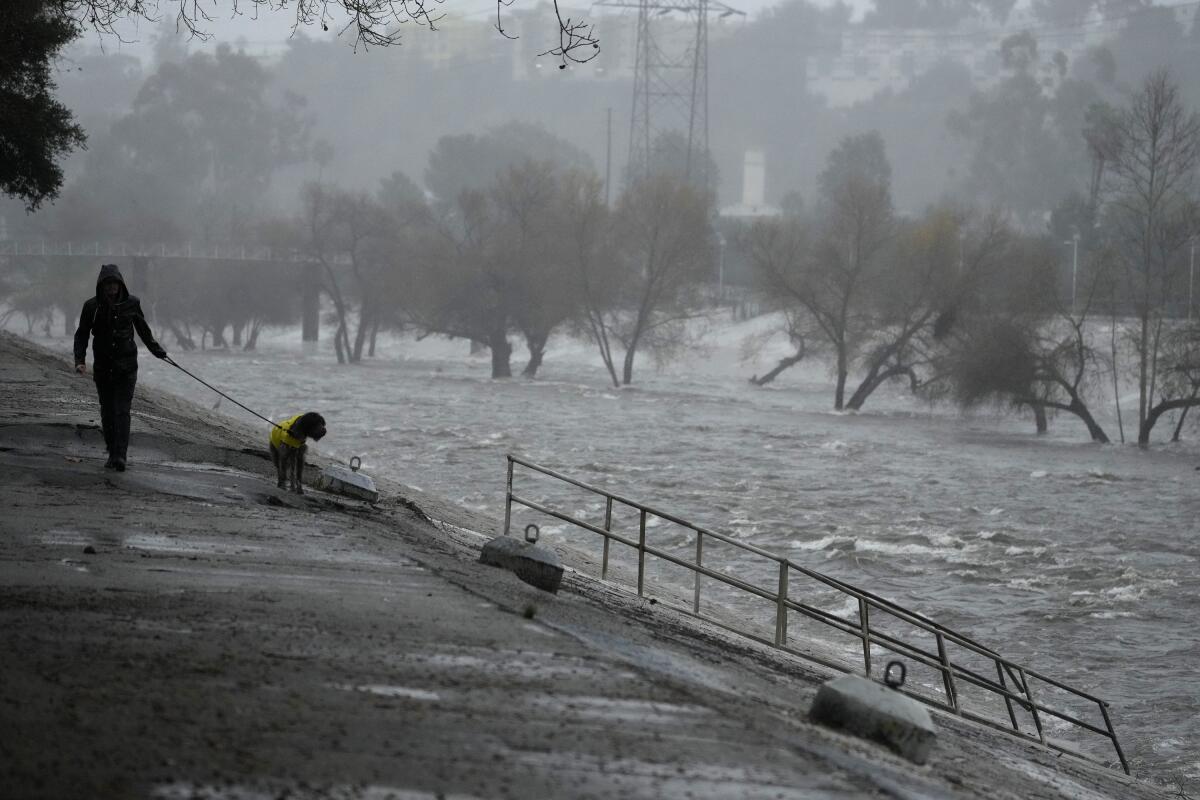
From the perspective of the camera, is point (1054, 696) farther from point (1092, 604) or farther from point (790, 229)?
point (790, 229)

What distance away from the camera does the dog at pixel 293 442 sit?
527 inches

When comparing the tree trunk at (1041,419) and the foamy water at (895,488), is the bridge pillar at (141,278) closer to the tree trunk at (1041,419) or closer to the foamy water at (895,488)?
the foamy water at (895,488)

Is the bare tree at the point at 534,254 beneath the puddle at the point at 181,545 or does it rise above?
above

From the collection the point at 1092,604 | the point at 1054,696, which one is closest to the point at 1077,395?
the point at 1092,604

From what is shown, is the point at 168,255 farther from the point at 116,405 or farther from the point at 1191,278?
the point at 116,405

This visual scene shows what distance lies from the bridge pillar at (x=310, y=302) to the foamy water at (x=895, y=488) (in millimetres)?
26043

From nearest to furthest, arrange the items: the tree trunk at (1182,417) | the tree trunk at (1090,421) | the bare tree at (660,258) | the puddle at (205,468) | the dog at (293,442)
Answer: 1. the dog at (293,442)
2. the puddle at (205,468)
3. the tree trunk at (1182,417)
4. the tree trunk at (1090,421)
5. the bare tree at (660,258)

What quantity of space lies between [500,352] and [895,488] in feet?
135

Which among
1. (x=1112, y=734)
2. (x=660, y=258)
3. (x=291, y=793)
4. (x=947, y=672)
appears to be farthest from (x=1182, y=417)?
(x=291, y=793)

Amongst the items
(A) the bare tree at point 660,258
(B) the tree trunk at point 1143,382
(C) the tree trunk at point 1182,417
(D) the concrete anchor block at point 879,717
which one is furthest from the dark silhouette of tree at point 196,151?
(D) the concrete anchor block at point 879,717

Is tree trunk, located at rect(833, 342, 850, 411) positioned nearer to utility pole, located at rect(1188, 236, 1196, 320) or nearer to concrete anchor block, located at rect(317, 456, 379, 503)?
utility pole, located at rect(1188, 236, 1196, 320)

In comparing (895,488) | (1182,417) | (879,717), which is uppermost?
(1182,417)

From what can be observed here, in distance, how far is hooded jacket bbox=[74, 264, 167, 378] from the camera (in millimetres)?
12656

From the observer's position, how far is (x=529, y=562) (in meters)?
11.8
